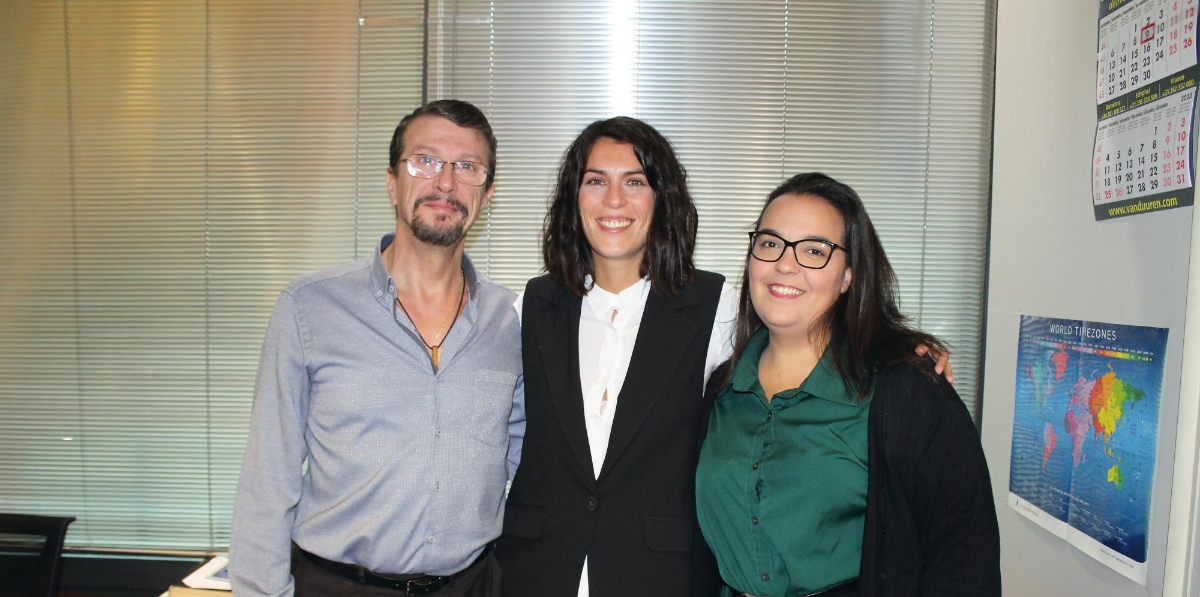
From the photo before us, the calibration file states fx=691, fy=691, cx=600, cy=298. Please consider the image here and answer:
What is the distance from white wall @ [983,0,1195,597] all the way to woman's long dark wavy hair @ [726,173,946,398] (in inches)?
22.3

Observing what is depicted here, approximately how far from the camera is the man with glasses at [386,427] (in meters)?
1.75

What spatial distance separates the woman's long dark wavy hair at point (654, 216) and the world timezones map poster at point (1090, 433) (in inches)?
44.0

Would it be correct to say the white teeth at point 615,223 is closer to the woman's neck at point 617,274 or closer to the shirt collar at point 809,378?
the woman's neck at point 617,274

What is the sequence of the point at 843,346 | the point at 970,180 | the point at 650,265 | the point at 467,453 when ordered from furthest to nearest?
the point at 970,180 → the point at 650,265 → the point at 467,453 → the point at 843,346

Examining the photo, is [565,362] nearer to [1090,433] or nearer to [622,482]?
[622,482]

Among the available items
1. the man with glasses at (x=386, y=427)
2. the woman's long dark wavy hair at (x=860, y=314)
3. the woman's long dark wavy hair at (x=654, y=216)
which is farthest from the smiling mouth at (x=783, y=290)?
the man with glasses at (x=386, y=427)

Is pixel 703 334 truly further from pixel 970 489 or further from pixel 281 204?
pixel 281 204

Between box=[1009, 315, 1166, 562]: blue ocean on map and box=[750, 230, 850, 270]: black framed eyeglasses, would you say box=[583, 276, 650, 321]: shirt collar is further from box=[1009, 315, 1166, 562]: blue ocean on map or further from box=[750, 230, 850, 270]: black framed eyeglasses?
box=[1009, 315, 1166, 562]: blue ocean on map

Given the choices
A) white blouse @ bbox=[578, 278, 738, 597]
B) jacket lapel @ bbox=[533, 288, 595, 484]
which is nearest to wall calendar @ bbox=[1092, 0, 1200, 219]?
white blouse @ bbox=[578, 278, 738, 597]

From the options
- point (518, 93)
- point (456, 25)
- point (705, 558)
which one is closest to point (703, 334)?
Answer: point (705, 558)

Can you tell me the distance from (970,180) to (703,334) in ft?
6.59

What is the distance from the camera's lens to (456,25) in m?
3.22

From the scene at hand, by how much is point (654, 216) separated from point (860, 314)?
2.23ft

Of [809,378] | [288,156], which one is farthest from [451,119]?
[288,156]
